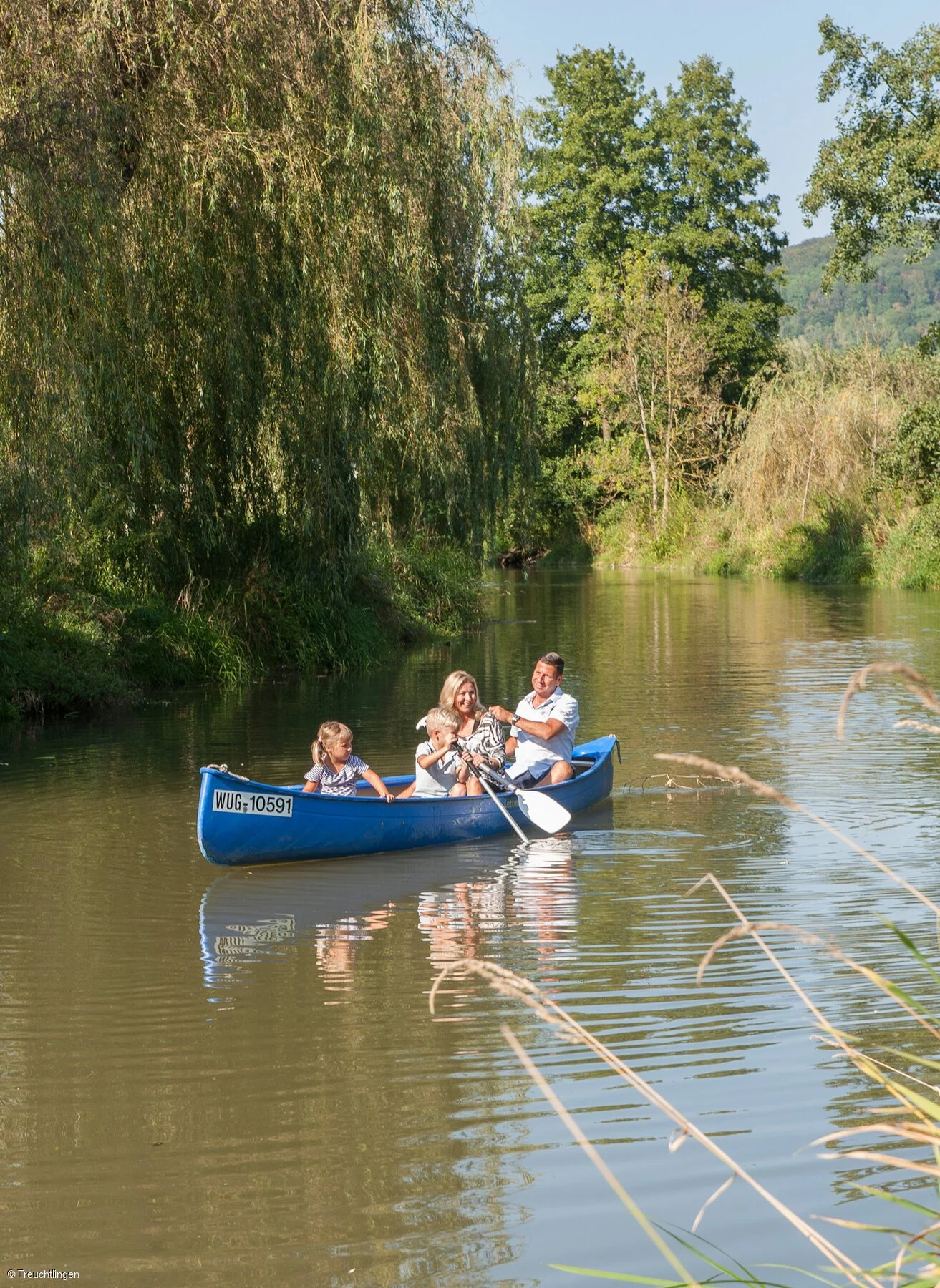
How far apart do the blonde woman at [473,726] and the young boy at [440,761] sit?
7 cm

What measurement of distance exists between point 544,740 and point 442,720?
3.49ft

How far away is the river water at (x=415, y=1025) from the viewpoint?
152 inches

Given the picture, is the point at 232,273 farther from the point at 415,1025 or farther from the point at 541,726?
the point at 415,1025

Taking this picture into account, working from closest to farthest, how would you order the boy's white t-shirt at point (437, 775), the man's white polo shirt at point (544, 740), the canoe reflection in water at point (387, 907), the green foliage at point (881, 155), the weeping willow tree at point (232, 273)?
the canoe reflection in water at point (387, 907), the boy's white t-shirt at point (437, 775), the man's white polo shirt at point (544, 740), the weeping willow tree at point (232, 273), the green foliage at point (881, 155)

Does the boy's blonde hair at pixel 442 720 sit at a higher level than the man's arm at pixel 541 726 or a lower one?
higher

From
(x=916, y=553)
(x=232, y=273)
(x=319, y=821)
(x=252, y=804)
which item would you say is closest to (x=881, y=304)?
(x=916, y=553)

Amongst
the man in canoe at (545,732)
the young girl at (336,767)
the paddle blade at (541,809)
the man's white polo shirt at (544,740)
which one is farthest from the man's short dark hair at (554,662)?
the young girl at (336,767)

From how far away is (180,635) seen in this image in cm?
1684

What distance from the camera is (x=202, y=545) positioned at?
16.7m

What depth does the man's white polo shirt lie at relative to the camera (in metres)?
10.4

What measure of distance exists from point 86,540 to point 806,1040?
39.6 ft

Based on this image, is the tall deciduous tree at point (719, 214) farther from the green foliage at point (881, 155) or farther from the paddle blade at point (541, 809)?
the paddle blade at point (541, 809)

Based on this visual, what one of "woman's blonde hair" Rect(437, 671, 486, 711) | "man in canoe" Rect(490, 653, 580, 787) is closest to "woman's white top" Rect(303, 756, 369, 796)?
"woman's blonde hair" Rect(437, 671, 486, 711)

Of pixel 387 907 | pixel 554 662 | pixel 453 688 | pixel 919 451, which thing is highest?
pixel 919 451
